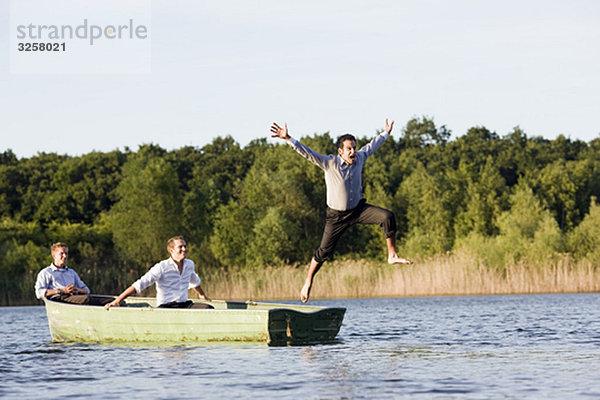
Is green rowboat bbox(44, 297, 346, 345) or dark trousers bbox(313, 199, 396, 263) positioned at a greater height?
dark trousers bbox(313, 199, 396, 263)

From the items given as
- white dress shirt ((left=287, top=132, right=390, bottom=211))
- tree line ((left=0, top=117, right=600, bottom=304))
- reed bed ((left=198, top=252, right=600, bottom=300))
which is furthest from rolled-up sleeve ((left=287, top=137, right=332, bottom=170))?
tree line ((left=0, top=117, right=600, bottom=304))

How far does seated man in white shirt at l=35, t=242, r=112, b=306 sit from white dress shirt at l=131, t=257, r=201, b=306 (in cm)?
210

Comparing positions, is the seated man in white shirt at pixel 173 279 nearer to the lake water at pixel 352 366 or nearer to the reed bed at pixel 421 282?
the lake water at pixel 352 366

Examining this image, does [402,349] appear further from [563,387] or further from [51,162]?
[51,162]

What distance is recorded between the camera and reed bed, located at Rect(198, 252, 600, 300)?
1246 inches

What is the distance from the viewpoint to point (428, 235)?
5200 cm

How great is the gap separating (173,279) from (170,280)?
3.2 inches

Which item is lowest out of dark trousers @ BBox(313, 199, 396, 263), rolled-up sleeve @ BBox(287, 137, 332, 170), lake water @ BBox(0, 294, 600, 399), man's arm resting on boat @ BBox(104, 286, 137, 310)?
lake water @ BBox(0, 294, 600, 399)

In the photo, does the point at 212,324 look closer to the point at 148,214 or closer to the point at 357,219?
the point at 357,219

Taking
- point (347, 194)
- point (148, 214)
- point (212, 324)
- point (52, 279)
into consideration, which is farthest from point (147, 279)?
point (148, 214)

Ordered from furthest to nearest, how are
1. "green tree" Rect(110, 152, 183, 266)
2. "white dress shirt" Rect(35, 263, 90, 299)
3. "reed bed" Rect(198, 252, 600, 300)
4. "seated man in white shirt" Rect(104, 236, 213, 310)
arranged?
1. "green tree" Rect(110, 152, 183, 266)
2. "reed bed" Rect(198, 252, 600, 300)
3. "white dress shirt" Rect(35, 263, 90, 299)
4. "seated man in white shirt" Rect(104, 236, 213, 310)

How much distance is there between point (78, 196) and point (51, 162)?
7.98m

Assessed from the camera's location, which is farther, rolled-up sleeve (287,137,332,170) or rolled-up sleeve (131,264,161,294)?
rolled-up sleeve (131,264,161,294)

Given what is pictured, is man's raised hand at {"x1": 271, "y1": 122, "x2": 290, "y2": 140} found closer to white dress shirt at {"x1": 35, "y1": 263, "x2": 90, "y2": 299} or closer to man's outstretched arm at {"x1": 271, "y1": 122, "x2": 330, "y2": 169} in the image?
man's outstretched arm at {"x1": 271, "y1": 122, "x2": 330, "y2": 169}
